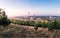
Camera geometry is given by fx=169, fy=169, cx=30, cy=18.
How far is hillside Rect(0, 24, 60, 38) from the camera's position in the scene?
17.2ft

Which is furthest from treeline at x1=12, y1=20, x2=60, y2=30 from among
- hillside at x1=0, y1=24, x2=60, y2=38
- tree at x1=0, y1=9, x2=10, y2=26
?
tree at x1=0, y1=9, x2=10, y2=26

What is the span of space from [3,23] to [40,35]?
4.21 feet

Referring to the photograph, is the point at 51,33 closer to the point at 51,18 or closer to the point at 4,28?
the point at 51,18

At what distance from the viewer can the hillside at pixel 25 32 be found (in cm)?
525

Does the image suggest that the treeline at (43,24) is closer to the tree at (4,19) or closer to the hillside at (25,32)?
the hillside at (25,32)

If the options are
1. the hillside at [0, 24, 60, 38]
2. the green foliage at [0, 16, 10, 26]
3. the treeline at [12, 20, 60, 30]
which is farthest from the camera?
the green foliage at [0, 16, 10, 26]

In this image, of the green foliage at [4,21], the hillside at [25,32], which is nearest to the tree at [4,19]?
the green foliage at [4,21]

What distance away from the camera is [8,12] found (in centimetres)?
578

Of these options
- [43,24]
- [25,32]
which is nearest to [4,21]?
[25,32]

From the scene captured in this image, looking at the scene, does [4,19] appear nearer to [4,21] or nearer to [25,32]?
[4,21]

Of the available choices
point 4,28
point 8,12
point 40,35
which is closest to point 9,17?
point 8,12

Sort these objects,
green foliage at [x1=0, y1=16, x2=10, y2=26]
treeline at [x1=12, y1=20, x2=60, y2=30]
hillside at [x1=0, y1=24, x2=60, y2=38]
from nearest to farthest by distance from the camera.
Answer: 1. hillside at [x1=0, y1=24, x2=60, y2=38]
2. treeline at [x1=12, y1=20, x2=60, y2=30]
3. green foliage at [x1=0, y1=16, x2=10, y2=26]

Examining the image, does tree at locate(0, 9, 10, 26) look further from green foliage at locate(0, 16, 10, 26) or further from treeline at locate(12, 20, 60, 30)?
treeline at locate(12, 20, 60, 30)

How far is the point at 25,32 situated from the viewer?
5.34 metres
